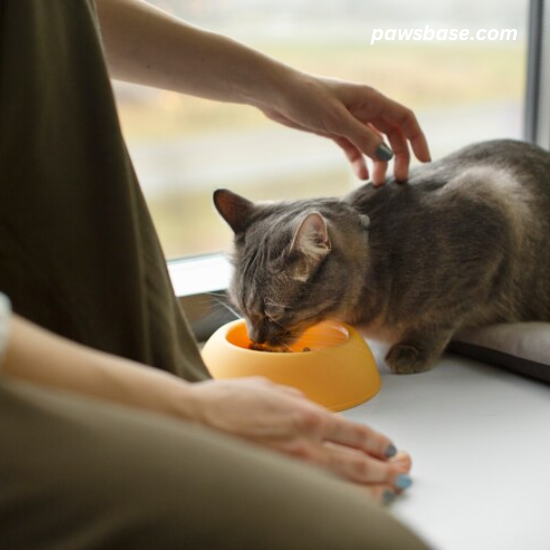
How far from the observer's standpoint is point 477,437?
3.83 feet

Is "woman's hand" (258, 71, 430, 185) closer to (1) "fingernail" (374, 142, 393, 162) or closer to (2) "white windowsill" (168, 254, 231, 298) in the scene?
(1) "fingernail" (374, 142, 393, 162)

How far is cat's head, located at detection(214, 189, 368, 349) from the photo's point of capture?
1.32 m

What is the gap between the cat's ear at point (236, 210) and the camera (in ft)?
4.82

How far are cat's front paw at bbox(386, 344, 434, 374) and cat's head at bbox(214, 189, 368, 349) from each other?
0.48 feet

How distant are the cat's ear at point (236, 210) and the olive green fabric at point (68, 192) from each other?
21.5 inches

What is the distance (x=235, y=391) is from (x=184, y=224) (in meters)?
1.17

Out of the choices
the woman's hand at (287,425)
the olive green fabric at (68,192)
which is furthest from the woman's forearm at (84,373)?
the olive green fabric at (68,192)

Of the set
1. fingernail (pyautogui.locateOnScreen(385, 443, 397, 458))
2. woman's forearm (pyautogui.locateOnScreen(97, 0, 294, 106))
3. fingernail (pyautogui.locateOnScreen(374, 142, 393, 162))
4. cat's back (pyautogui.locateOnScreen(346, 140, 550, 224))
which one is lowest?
fingernail (pyautogui.locateOnScreen(385, 443, 397, 458))

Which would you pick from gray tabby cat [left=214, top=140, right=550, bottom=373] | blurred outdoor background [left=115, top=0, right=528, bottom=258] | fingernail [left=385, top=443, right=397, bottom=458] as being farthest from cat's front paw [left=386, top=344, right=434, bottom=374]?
blurred outdoor background [left=115, top=0, right=528, bottom=258]

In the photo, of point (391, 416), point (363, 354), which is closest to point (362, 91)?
point (363, 354)

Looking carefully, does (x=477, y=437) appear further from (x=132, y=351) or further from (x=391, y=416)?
(x=132, y=351)

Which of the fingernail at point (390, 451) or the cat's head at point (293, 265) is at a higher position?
the cat's head at point (293, 265)

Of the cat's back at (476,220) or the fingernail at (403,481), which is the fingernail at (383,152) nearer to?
the cat's back at (476,220)

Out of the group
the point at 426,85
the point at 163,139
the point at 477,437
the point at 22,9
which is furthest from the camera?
the point at 426,85
